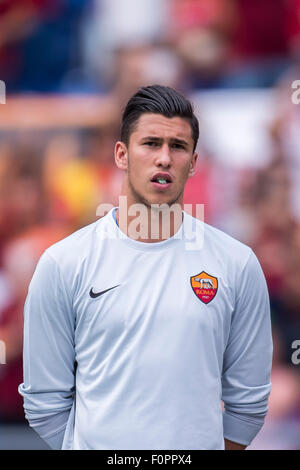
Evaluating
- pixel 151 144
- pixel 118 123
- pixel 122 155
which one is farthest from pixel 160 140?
pixel 118 123

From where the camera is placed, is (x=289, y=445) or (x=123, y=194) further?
(x=289, y=445)

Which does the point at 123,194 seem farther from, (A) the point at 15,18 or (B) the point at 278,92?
(A) the point at 15,18

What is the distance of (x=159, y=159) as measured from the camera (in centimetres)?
189

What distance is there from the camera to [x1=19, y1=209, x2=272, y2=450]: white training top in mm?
1843

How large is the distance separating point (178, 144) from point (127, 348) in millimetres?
573

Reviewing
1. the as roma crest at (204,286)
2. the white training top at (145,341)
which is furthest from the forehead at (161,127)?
the as roma crest at (204,286)

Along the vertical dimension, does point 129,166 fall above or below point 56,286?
above

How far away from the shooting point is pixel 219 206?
12.5ft

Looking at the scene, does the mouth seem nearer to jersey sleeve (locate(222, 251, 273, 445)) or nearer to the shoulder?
the shoulder

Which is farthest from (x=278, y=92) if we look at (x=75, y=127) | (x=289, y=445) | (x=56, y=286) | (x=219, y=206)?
(x=56, y=286)

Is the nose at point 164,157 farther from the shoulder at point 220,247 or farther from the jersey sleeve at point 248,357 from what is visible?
the jersey sleeve at point 248,357

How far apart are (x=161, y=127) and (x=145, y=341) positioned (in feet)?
1.90

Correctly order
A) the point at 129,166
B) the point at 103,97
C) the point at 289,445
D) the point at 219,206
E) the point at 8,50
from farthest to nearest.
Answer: the point at 8,50 < the point at 103,97 < the point at 219,206 < the point at 289,445 < the point at 129,166

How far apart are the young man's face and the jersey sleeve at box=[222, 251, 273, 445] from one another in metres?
0.33
